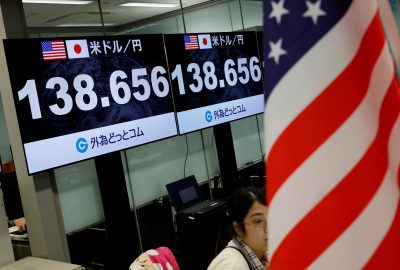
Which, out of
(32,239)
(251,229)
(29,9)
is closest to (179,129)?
(32,239)

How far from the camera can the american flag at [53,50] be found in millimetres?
3361

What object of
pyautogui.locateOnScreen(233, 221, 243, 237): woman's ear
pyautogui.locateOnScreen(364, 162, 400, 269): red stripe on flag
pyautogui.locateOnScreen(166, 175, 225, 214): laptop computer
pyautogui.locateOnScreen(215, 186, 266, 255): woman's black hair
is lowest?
pyautogui.locateOnScreen(166, 175, 225, 214): laptop computer

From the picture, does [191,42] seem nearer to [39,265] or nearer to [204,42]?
[204,42]

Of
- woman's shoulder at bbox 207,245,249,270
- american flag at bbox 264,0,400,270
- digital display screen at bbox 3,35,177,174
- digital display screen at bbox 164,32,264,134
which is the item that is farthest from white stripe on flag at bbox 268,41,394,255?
digital display screen at bbox 164,32,264,134

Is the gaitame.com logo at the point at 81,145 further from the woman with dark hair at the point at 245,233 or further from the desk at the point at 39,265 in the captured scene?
the woman with dark hair at the point at 245,233

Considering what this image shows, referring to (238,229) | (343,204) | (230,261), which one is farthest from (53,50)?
(343,204)

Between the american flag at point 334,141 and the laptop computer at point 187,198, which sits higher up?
the american flag at point 334,141

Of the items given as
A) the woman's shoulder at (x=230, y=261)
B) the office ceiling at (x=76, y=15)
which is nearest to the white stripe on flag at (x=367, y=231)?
the woman's shoulder at (x=230, y=261)

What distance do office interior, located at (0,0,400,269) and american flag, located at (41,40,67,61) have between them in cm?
21

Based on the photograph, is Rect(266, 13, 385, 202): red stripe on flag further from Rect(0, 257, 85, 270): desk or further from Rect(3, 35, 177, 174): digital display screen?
Rect(3, 35, 177, 174): digital display screen

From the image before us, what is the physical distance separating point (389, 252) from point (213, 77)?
3695 millimetres

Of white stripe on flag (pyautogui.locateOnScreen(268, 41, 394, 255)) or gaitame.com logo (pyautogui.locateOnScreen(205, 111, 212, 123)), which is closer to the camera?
white stripe on flag (pyautogui.locateOnScreen(268, 41, 394, 255))

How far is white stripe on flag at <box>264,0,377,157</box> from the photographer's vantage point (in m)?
1.15

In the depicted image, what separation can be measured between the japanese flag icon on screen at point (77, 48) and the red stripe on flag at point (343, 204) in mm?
2761
